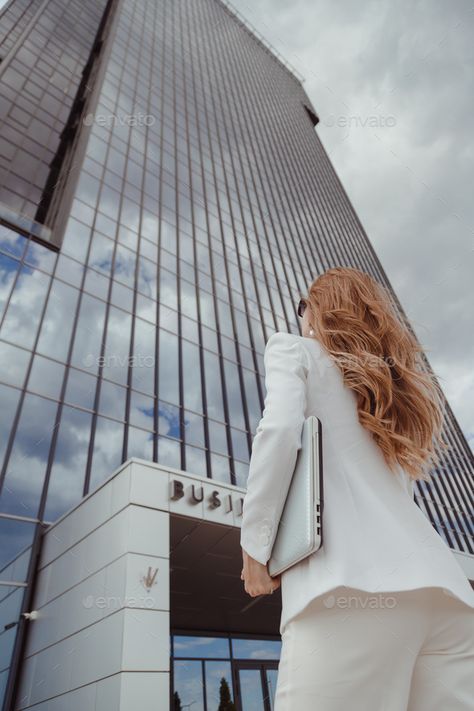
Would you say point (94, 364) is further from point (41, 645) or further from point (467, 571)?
point (467, 571)

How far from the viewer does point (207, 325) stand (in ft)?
68.4

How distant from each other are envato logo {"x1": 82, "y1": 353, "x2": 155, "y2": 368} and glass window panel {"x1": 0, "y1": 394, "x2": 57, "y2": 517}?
2450 mm

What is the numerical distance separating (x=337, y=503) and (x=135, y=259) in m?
19.3

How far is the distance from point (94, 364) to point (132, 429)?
2.56 meters

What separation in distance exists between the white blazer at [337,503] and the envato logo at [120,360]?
1407 centimetres

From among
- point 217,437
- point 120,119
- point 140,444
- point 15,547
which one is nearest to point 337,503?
point 15,547

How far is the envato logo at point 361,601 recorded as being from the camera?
116 centimetres

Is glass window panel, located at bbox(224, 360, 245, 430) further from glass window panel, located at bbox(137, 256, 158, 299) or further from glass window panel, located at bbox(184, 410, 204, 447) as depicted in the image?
glass window panel, located at bbox(137, 256, 158, 299)

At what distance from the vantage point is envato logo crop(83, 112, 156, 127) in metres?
23.5

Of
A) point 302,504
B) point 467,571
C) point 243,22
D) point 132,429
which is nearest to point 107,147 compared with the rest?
point 132,429

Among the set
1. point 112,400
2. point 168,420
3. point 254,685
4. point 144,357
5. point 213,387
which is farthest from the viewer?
point 213,387

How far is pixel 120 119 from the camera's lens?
25.3 m

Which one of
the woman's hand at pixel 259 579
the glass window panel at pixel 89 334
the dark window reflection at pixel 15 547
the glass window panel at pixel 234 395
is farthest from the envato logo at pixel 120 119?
the woman's hand at pixel 259 579

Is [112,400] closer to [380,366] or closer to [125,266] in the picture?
[125,266]
